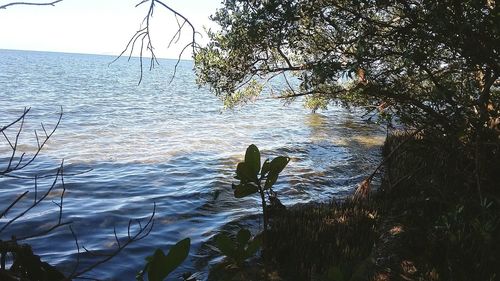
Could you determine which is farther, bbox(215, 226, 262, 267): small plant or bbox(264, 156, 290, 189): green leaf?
bbox(264, 156, 290, 189): green leaf

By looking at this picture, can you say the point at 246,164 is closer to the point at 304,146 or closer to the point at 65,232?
the point at 65,232

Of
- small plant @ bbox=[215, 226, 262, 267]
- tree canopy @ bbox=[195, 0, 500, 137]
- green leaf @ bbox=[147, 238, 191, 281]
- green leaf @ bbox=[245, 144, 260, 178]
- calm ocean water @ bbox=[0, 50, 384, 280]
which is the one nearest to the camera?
green leaf @ bbox=[147, 238, 191, 281]

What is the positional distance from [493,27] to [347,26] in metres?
2.65

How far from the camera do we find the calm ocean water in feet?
25.4

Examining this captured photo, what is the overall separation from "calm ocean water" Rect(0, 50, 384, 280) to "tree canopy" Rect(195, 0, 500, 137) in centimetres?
311

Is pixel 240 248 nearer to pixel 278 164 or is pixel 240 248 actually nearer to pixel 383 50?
pixel 278 164

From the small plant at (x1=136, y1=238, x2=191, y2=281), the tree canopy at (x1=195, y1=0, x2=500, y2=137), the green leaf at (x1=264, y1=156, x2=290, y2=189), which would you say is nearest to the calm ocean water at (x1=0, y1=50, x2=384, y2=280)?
the small plant at (x1=136, y1=238, x2=191, y2=281)

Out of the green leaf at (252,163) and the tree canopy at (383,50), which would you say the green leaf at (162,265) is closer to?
the green leaf at (252,163)

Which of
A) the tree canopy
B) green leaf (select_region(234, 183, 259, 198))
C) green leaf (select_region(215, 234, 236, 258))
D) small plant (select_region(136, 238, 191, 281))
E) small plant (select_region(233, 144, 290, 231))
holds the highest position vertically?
the tree canopy

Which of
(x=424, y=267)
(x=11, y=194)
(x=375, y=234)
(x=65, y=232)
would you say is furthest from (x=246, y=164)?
(x=11, y=194)

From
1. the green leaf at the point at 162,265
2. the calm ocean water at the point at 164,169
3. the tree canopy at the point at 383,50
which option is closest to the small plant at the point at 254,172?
the green leaf at the point at 162,265

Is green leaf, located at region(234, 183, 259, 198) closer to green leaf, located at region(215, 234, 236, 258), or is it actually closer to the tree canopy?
green leaf, located at region(215, 234, 236, 258)

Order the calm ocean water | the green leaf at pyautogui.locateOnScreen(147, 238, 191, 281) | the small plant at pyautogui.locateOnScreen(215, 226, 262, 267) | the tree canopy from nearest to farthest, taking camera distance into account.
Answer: the green leaf at pyautogui.locateOnScreen(147, 238, 191, 281)
the small plant at pyautogui.locateOnScreen(215, 226, 262, 267)
the tree canopy
the calm ocean water

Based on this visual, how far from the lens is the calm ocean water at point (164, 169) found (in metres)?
7.75
